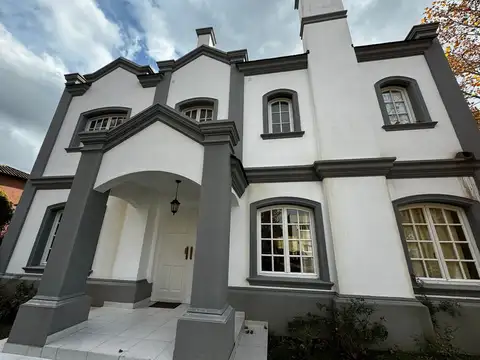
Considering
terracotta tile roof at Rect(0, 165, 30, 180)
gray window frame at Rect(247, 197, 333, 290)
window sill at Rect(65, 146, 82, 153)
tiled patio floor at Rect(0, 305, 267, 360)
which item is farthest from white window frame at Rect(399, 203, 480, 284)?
terracotta tile roof at Rect(0, 165, 30, 180)

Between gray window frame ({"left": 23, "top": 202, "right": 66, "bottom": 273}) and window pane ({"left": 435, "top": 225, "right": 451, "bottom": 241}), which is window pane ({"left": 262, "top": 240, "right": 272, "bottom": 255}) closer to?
window pane ({"left": 435, "top": 225, "right": 451, "bottom": 241})

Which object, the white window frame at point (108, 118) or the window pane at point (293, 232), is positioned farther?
the white window frame at point (108, 118)

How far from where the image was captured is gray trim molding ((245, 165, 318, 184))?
4.89m

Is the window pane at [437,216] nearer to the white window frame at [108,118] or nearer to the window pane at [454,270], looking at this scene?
the window pane at [454,270]

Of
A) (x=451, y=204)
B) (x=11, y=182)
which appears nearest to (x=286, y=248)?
(x=451, y=204)

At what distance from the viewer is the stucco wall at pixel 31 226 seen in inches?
220

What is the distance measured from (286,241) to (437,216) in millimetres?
3276

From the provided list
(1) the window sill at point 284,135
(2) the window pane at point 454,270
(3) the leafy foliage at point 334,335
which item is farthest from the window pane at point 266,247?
(2) the window pane at point 454,270

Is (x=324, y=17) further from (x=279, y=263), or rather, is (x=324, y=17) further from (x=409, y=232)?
(x=279, y=263)

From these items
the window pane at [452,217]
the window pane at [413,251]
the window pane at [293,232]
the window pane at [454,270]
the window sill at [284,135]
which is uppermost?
the window sill at [284,135]

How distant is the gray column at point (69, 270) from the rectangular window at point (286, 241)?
3372 mm

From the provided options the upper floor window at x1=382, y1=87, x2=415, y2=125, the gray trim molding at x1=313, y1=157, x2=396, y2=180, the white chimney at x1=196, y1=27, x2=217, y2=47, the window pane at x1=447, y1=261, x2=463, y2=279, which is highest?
the white chimney at x1=196, y1=27, x2=217, y2=47

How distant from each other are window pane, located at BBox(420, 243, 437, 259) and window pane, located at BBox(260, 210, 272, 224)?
315 centimetres

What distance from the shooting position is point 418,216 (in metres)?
4.47
